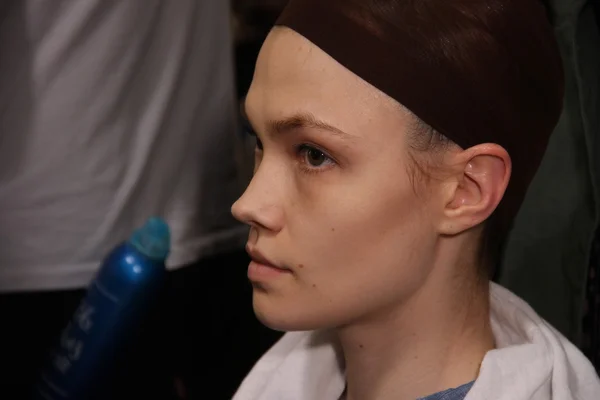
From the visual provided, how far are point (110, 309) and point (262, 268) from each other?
0.38 metres

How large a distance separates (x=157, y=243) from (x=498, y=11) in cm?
62

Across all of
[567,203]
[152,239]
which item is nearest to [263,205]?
[152,239]

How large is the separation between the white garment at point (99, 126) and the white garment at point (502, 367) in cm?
26

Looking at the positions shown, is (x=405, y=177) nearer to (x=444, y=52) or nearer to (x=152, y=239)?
(x=444, y=52)

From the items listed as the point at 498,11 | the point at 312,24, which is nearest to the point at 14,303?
the point at 312,24

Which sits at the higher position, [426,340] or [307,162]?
[307,162]

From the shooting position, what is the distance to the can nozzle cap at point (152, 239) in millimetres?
1106

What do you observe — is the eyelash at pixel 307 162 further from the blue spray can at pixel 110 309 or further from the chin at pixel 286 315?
the blue spray can at pixel 110 309

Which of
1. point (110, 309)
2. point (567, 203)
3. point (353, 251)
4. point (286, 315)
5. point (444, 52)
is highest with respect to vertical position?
point (444, 52)

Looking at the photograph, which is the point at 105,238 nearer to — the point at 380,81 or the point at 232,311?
the point at 232,311

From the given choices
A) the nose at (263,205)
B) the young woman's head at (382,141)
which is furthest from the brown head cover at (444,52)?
the nose at (263,205)

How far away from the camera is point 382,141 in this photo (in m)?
0.78

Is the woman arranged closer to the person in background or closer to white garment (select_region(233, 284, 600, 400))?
white garment (select_region(233, 284, 600, 400))

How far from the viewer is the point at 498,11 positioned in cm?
77
